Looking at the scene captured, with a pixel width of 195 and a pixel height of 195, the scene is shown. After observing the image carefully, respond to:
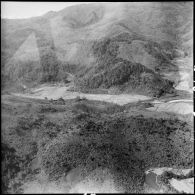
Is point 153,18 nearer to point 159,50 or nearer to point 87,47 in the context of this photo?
point 159,50

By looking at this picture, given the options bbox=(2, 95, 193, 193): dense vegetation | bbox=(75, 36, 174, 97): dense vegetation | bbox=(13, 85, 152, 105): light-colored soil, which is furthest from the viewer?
bbox=(75, 36, 174, 97): dense vegetation

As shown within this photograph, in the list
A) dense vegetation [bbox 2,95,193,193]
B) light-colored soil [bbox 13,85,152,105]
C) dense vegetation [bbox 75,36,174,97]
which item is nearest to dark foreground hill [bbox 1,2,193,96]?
dense vegetation [bbox 75,36,174,97]

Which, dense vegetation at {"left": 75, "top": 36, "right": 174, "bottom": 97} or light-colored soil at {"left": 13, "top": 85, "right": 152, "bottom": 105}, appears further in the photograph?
dense vegetation at {"left": 75, "top": 36, "right": 174, "bottom": 97}

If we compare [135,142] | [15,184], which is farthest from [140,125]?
[15,184]

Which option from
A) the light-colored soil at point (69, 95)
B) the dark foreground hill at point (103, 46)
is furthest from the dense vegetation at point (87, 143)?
the dark foreground hill at point (103, 46)

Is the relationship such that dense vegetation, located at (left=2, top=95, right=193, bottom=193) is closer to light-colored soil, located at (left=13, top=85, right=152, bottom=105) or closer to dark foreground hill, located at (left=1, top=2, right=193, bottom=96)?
light-colored soil, located at (left=13, top=85, right=152, bottom=105)

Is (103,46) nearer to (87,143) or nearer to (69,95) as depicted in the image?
(69,95)

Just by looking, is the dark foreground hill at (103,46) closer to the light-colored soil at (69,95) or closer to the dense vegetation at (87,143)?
the light-colored soil at (69,95)
